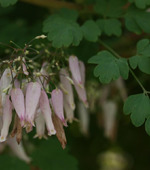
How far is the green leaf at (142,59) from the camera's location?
6.60 feet

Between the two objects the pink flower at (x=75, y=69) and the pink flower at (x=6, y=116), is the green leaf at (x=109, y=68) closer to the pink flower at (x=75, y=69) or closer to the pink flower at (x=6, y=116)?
the pink flower at (x=75, y=69)

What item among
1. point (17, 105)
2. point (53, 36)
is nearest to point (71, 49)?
point (53, 36)

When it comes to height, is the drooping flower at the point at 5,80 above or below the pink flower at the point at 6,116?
above

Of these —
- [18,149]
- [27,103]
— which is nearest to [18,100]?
[27,103]

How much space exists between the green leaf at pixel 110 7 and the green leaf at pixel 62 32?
280 millimetres

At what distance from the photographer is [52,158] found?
257cm

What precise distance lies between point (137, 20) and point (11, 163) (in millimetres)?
1173

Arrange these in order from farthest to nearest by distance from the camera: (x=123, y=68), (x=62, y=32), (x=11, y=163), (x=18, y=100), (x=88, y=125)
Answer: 1. (x=88, y=125)
2. (x=11, y=163)
3. (x=62, y=32)
4. (x=123, y=68)
5. (x=18, y=100)

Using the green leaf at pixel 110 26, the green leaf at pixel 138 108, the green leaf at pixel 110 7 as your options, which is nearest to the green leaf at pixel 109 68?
the green leaf at pixel 138 108

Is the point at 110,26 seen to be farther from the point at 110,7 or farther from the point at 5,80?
the point at 5,80

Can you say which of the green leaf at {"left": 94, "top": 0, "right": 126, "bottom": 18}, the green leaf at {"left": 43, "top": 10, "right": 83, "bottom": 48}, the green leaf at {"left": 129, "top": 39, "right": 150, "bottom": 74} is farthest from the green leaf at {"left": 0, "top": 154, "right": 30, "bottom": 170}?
the green leaf at {"left": 94, "top": 0, "right": 126, "bottom": 18}

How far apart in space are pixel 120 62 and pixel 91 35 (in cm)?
33

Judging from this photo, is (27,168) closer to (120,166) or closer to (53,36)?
(53,36)

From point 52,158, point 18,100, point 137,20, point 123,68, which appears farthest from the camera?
point 52,158
